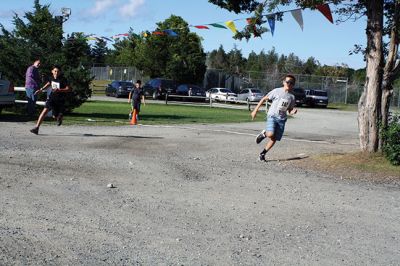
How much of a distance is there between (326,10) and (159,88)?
109 ft

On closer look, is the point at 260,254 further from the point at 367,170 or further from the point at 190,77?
the point at 190,77

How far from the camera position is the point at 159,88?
45.0 meters

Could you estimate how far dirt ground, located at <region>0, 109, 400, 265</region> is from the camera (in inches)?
212

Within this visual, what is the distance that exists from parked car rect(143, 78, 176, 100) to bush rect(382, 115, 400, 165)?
33.9m

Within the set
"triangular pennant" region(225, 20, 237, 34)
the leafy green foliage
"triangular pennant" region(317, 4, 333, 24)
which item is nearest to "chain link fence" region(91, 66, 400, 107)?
the leafy green foliage

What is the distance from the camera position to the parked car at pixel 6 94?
1738 cm

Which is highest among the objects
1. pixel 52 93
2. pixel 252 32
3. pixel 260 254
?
pixel 252 32

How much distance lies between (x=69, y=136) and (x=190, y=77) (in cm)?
4362

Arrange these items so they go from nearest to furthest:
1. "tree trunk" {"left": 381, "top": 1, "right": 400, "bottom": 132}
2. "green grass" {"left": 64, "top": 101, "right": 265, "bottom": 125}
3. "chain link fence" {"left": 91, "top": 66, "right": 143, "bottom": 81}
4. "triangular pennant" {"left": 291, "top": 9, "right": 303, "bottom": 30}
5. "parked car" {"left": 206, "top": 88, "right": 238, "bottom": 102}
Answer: "tree trunk" {"left": 381, "top": 1, "right": 400, "bottom": 132}
"triangular pennant" {"left": 291, "top": 9, "right": 303, "bottom": 30}
"green grass" {"left": 64, "top": 101, "right": 265, "bottom": 125}
"parked car" {"left": 206, "top": 88, "right": 238, "bottom": 102}
"chain link fence" {"left": 91, "top": 66, "right": 143, "bottom": 81}

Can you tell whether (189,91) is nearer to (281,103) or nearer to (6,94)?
(6,94)

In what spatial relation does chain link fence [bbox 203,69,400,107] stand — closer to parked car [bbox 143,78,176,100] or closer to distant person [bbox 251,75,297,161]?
parked car [bbox 143,78,176,100]

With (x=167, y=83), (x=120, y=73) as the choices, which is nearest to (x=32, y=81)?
(x=167, y=83)

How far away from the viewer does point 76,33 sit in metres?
20.2

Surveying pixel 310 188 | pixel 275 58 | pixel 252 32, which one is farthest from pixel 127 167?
pixel 275 58
